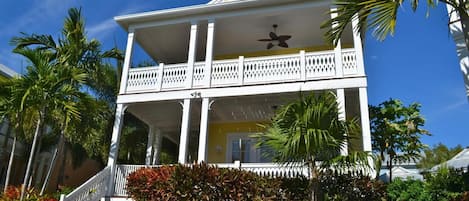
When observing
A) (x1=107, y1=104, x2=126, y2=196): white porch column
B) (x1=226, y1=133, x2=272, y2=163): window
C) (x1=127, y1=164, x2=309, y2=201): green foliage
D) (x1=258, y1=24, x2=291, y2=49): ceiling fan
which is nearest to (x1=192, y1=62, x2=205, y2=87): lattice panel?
(x1=107, y1=104, x2=126, y2=196): white porch column

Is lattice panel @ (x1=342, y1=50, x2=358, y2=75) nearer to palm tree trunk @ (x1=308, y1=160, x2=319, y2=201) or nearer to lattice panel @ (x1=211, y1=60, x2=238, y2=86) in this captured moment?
lattice panel @ (x1=211, y1=60, x2=238, y2=86)

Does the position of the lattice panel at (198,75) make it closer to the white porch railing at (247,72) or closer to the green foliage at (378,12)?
the white porch railing at (247,72)

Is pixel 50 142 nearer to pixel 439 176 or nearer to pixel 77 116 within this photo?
pixel 77 116

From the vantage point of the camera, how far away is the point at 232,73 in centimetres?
1074

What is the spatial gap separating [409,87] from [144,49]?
36.4ft

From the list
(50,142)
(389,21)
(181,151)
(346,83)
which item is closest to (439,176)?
(346,83)

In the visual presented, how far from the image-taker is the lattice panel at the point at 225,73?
10.7 metres

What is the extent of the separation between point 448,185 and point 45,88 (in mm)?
10498

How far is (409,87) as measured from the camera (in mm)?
14000

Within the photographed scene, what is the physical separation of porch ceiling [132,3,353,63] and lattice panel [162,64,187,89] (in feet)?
5.58

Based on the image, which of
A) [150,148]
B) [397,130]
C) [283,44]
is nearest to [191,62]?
[283,44]

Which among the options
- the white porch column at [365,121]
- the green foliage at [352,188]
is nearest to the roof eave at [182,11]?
the white porch column at [365,121]

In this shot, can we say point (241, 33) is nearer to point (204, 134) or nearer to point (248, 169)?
point (204, 134)

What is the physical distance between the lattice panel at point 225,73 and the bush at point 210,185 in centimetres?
351
